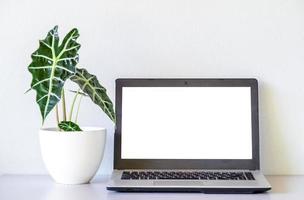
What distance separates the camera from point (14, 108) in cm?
113

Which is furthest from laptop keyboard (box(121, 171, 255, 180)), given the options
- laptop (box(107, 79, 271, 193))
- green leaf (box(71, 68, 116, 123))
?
green leaf (box(71, 68, 116, 123))

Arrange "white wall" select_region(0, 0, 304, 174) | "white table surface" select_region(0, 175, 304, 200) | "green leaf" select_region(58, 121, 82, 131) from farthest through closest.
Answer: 1. "white wall" select_region(0, 0, 304, 174)
2. "green leaf" select_region(58, 121, 82, 131)
3. "white table surface" select_region(0, 175, 304, 200)

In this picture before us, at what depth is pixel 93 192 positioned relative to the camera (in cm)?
91

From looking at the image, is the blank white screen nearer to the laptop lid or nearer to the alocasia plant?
the laptop lid

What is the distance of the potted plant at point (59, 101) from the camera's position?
34.7 inches

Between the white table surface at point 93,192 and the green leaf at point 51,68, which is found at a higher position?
the green leaf at point 51,68

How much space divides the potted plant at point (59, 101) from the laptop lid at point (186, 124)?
0.10 metres

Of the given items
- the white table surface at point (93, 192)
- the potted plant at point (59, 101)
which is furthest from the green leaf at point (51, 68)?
the white table surface at point (93, 192)

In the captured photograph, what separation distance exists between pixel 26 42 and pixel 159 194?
557mm

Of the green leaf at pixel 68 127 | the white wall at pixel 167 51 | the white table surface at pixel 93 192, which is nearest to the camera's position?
the white table surface at pixel 93 192

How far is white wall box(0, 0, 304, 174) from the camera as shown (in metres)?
1.10

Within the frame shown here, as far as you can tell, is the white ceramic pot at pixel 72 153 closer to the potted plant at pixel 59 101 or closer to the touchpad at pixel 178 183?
the potted plant at pixel 59 101

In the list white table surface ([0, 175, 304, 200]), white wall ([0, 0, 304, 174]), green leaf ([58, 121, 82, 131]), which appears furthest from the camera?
white wall ([0, 0, 304, 174])

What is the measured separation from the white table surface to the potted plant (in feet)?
0.14
